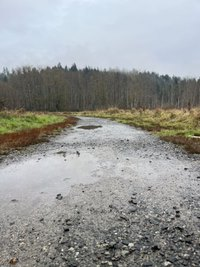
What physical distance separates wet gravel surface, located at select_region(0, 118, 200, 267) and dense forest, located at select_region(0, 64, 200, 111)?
9919cm

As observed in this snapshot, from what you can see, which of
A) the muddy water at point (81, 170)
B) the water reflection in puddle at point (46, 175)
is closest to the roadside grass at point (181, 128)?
the muddy water at point (81, 170)

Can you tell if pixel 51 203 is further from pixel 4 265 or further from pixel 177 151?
pixel 177 151

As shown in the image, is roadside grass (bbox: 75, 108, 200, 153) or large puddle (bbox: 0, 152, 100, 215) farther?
roadside grass (bbox: 75, 108, 200, 153)

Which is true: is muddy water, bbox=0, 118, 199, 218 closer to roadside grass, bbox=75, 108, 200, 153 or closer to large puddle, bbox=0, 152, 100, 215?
large puddle, bbox=0, 152, 100, 215

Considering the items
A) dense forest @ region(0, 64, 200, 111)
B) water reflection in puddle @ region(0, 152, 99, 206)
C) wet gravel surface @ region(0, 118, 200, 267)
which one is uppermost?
dense forest @ region(0, 64, 200, 111)

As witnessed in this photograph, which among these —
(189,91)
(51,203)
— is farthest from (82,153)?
(189,91)

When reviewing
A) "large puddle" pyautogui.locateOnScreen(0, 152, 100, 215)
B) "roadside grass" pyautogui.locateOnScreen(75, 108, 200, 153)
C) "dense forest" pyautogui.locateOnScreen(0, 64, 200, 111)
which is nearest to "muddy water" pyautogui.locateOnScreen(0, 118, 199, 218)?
"large puddle" pyautogui.locateOnScreen(0, 152, 100, 215)

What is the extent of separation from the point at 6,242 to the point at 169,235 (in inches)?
126

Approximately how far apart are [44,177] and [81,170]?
1.62m

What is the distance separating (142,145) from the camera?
17.6 m

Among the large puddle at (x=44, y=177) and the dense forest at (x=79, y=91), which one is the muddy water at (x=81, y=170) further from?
the dense forest at (x=79, y=91)

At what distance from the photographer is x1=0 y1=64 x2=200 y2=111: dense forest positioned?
11456cm

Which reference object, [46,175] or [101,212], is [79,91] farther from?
[101,212]

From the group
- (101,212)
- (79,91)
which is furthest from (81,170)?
(79,91)
